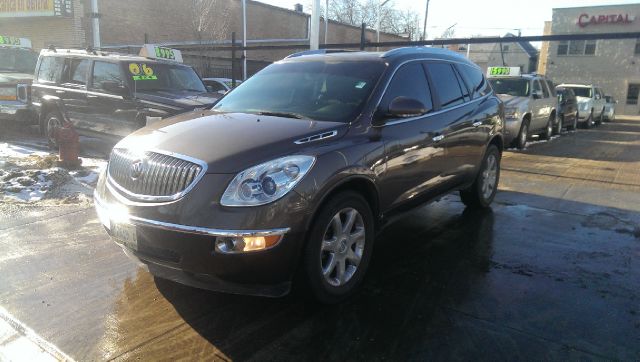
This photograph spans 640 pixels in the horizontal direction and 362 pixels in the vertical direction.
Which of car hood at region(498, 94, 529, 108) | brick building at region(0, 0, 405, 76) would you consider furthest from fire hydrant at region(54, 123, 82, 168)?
brick building at region(0, 0, 405, 76)

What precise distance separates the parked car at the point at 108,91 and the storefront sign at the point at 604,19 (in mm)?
38559

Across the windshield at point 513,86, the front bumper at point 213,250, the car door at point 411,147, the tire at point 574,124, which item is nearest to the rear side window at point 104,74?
the car door at point 411,147

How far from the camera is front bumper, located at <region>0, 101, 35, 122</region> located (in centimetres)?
1119

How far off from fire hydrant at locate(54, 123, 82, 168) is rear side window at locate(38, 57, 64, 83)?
2688 mm

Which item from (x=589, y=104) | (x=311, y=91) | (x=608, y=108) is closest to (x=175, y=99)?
(x=311, y=91)

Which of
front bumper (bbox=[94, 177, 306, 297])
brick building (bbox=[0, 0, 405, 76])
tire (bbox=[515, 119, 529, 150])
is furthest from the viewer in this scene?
brick building (bbox=[0, 0, 405, 76])

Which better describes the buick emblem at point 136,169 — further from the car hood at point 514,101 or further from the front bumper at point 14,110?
the car hood at point 514,101

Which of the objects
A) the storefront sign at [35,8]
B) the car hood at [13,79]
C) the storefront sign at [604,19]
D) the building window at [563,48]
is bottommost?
the car hood at [13,79]

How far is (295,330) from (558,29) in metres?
44.1

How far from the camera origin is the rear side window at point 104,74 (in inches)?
348

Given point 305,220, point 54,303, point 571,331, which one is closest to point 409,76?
point 305,220

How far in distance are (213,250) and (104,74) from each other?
7.23 meters

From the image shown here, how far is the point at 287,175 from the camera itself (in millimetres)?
3172

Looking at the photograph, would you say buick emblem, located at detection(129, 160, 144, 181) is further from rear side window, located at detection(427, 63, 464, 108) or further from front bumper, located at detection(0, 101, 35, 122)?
front bumper, located at detection(0, 101, 35, 122)
